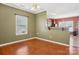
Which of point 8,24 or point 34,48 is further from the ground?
point 8,24

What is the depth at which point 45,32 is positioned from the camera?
201 cm

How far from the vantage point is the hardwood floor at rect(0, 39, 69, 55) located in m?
1.88

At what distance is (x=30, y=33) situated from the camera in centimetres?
202

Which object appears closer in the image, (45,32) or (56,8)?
(56,8)

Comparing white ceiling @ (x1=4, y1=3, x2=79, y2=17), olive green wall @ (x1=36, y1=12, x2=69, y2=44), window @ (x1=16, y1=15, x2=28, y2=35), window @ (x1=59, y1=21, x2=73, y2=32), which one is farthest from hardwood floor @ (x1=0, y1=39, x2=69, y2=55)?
white ceiling @ (x1=4, y1=3, x2=79, y2=17)

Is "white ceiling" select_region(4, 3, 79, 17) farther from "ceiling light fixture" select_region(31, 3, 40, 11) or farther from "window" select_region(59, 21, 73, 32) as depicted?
"window" select_region(59, 21, 73, 32)

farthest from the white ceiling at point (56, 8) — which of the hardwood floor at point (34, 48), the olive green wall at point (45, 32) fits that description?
the hardwood floor at point (34, 48)

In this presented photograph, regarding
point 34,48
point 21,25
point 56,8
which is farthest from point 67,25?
point 21,25

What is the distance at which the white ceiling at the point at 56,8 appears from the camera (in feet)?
5.82

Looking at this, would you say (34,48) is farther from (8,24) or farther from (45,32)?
(8,24)

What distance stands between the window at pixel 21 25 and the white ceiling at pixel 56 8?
0.22m

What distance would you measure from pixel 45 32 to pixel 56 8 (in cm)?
60

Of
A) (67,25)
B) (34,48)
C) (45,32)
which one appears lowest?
(34,48)

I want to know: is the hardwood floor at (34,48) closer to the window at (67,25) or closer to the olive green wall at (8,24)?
the olive green wall at (8,24)
